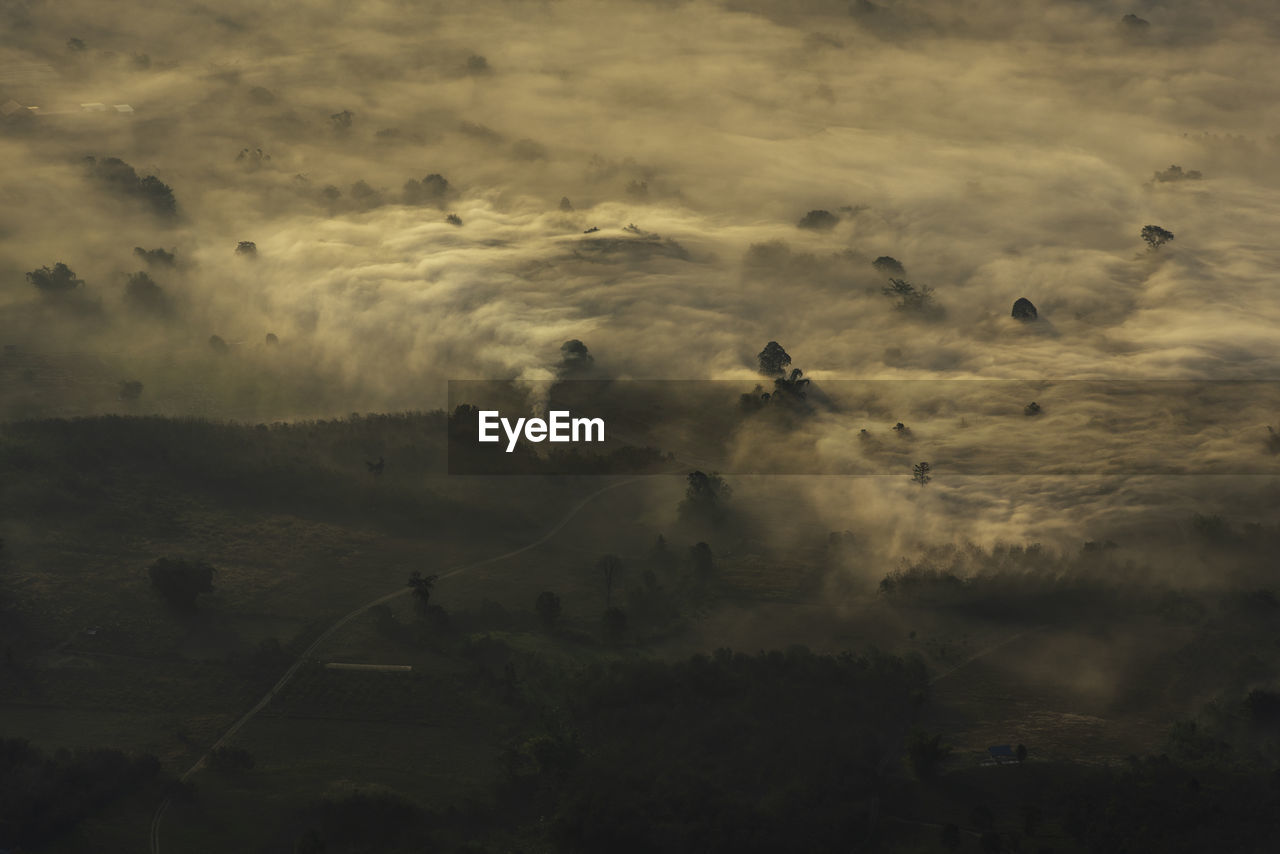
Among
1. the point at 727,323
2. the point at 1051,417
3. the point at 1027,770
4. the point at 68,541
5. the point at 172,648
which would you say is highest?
the point at 727,323

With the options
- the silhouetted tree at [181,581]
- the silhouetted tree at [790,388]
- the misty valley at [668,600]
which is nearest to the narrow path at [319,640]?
the misty valley at [668,600]

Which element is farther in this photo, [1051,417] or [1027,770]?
[1051,417]

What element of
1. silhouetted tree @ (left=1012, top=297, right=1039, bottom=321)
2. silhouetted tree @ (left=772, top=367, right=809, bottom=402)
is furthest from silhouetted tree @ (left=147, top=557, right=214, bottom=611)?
silhouetted tree @ (left=1012, top=297, right=1039, bottom=321)

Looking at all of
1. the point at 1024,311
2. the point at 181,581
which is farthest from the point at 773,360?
the point at 181,581

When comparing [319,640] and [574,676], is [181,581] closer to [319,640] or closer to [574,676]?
[319,640]

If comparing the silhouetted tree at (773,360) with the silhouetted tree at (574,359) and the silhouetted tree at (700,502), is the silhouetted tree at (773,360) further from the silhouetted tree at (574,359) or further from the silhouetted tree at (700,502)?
the silhouetted tree at (700,502)

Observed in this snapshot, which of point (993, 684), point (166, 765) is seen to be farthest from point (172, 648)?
point (993, 684)

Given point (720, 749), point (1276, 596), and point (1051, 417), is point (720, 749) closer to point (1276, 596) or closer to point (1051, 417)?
point (1276, 596)

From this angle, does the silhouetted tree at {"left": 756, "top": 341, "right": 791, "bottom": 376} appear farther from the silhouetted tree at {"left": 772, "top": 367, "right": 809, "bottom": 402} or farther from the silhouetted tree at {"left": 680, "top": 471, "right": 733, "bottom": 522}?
the silhouetted tree at {"left": 680, "top": 471, "right": 733, "bottom": 522}
